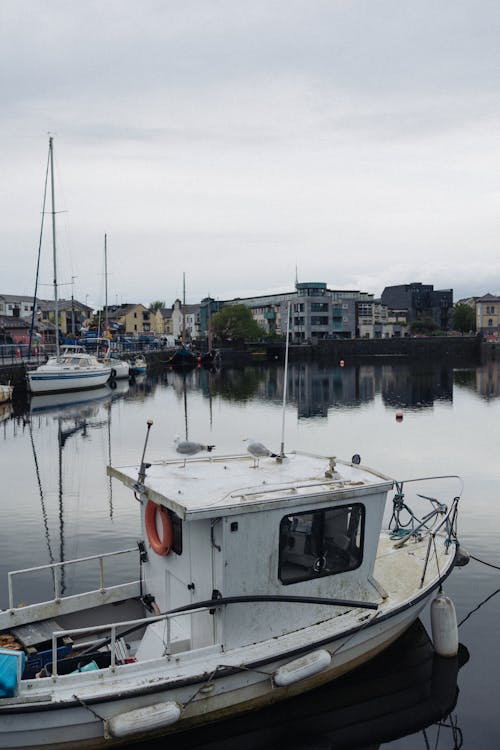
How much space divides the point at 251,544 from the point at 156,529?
1.85 m

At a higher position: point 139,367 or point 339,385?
point 139,367

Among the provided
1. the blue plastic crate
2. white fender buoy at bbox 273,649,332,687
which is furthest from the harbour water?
the blue plastic crate

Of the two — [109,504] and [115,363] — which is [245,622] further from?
[115,363]

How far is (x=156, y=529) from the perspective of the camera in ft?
33.4

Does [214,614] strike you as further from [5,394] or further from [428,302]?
[428,302]

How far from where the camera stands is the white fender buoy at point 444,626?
1095 cm

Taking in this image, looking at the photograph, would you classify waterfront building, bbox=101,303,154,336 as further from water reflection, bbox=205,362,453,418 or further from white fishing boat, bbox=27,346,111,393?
white fishing boat, bbox=27,346,111,393

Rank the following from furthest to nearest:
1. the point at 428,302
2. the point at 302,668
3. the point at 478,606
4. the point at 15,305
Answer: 1. the point at 428,302
2. the point at 15,305
3. the point at 478,606
4. the point at 302,668

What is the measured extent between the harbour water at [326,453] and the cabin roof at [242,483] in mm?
3284

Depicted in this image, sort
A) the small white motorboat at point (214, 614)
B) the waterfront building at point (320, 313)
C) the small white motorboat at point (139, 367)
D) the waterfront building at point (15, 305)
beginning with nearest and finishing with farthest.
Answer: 1. the small white motorboat at point (214, 614)
2. the small white motorboat at point (139, 367)
3. the waterfront building at point (15, 305)
4. the waterfront building at point (320, 313)

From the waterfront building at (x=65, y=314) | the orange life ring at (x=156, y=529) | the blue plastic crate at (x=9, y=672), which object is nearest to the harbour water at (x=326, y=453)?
the blue plastic crate at (x=9, y=672)

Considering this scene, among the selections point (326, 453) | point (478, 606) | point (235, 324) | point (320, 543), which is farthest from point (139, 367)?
point (320, 543)

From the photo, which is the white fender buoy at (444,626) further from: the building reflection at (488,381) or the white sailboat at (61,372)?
the white sailboat at (61,372)

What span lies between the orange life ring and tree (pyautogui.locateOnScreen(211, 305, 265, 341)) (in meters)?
113
